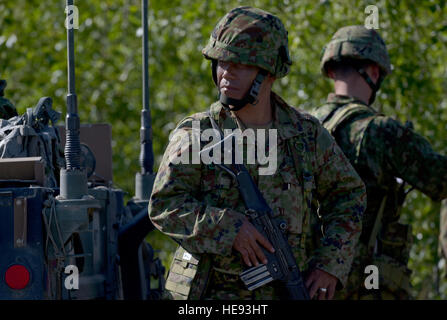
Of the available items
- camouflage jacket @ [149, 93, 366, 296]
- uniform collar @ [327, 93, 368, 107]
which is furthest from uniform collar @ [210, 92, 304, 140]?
uniform collar @ [327, 93, 368, 107]

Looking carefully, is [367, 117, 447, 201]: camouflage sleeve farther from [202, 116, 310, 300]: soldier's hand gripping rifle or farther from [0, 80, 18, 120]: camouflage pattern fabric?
[0, 80, 18, 120]: camouflage pattern fabric

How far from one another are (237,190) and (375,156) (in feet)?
4.82

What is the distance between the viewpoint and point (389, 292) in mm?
5277

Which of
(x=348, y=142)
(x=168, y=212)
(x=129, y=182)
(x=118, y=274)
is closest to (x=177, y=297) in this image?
(x=168, y=212)

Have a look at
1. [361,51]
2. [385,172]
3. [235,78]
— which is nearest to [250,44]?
[235,78]

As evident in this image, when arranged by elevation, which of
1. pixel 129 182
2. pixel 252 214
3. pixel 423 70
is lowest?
pixel 129 182

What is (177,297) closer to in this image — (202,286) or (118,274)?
(202,286)

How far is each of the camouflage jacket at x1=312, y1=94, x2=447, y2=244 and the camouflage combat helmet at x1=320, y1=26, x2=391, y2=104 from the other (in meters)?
0.38

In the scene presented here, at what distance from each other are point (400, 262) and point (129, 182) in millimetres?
7941

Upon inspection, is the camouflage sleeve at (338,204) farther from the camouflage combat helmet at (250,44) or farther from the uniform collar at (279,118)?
the camouflage combat helmet at (250,44)

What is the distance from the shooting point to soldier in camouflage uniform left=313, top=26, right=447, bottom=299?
4.96 m

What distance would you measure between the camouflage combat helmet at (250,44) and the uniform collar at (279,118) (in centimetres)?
10

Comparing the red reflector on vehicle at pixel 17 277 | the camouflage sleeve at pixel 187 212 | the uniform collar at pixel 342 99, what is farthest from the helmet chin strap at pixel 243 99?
the uniform collar at pixel 342 99

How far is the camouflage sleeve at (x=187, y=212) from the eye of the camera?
360 cm
